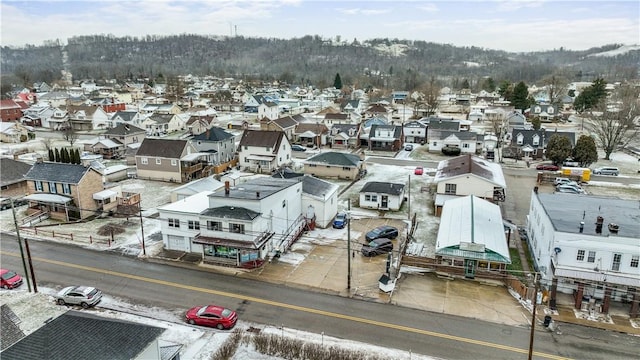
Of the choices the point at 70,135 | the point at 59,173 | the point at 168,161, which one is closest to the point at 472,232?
the point at 59,173

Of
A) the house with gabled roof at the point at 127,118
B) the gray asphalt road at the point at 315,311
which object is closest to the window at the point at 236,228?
the gray asphalt road at the point at 315,311

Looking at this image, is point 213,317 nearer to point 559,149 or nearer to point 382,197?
point 382,197

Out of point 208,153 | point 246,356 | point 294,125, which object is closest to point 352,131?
point 294,125

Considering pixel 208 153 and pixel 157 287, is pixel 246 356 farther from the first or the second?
pixel 208 153

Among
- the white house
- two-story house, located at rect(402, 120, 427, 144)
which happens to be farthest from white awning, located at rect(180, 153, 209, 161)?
the white house

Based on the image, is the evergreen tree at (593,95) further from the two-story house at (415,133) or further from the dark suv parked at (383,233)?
the dark suv parked at (383,233)
